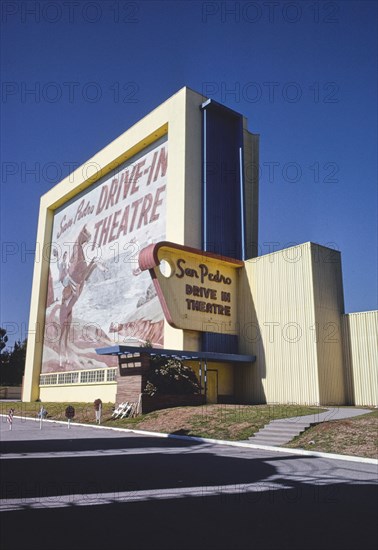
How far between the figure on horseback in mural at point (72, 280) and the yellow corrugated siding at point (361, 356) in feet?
74.7

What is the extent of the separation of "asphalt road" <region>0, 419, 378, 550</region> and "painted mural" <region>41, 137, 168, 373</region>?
66.7ft

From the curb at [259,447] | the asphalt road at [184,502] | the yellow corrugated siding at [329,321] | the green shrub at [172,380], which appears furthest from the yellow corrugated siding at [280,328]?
the asphalt road at [184,502]

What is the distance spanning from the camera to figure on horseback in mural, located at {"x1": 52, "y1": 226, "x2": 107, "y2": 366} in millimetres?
44031

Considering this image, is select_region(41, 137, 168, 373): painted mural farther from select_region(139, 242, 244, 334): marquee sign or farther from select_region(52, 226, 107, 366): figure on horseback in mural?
select_region(139, 242, 244, 334): marquee sign

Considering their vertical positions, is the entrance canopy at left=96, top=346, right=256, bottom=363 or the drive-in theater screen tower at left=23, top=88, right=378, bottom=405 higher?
the drive-in theater screen tower at left=23, top=88, right=378, bottom=405

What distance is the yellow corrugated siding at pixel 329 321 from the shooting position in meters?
27.0

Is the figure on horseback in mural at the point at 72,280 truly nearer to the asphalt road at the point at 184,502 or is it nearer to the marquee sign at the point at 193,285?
the marquee sign at the point at 193,285

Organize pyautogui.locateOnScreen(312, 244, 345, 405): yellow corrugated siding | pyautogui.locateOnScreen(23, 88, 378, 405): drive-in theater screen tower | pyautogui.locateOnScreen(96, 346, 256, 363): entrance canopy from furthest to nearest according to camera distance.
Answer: pyautogui.locateOnScreen(23, 88, 378, 405): drive-in theater screen tower < pyautogui.locateOnScreen(312, 244, 345, 405): yellow corrugated siding < pyautogui.locateOnScreen(96, 346, 256, 363): entrance canopy

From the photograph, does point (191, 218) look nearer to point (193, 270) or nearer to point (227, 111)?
point (193, 270)

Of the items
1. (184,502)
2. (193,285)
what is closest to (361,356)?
(193,285)

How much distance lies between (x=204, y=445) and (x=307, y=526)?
35.7ft

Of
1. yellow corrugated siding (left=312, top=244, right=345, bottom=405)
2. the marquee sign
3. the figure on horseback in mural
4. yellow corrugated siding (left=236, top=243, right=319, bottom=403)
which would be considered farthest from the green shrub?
the figure on horseback in mural

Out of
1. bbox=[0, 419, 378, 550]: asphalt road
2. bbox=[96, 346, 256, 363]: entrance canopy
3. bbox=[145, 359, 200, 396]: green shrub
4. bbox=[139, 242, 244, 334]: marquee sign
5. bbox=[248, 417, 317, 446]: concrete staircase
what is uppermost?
bbox=[139, 242, 244, 334]: marquee sign

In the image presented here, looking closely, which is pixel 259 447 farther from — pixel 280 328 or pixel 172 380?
pixel 280 328
